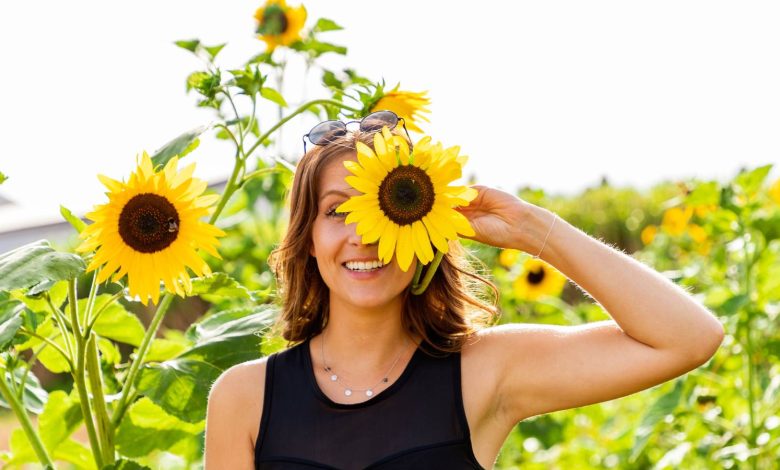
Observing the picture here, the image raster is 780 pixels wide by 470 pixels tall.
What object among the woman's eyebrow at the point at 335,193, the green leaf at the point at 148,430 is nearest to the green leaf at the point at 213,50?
the woman's eyebrow at the point at 335,193

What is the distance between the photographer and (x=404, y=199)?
5.07 ft

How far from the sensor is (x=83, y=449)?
2.32 m

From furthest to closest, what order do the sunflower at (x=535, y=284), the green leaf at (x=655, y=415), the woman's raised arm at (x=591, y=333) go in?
the sunflower at (x=535, y=284), the green leaf at (x=655, y=415), the woman's raised arm at (x=591, y=333)

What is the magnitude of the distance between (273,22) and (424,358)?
134cm

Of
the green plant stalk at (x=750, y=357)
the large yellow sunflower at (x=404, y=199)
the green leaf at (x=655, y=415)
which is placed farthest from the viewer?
the green plant stalk at (x=750, y=357)

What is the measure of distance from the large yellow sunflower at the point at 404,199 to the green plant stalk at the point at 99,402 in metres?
0.62

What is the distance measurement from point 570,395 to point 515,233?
27 centimetres

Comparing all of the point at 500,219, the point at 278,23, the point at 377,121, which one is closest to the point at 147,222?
the point at 377,121

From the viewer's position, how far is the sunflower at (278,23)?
2.82 metres

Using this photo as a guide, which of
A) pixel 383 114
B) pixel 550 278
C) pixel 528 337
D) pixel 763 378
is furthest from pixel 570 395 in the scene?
pixel 550 278

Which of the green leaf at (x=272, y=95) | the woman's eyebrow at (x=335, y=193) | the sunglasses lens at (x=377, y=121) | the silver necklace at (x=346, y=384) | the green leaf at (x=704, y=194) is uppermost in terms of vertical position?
the green leaf at (x=272, y=95)

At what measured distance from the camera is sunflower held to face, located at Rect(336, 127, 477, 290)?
154 centimetres

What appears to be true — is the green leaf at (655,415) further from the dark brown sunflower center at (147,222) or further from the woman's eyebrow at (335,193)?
the dark brown sunflower center at (147,222)

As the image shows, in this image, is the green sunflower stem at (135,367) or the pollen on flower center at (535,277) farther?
the pollen on flower center at (535,277)
